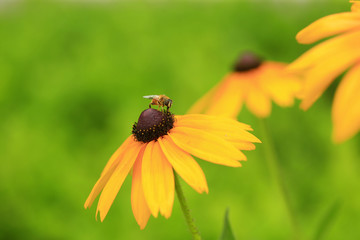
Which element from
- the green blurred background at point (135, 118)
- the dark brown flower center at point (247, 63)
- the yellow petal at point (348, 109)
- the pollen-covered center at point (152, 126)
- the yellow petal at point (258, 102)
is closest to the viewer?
the yellow petal at point (348, 109)

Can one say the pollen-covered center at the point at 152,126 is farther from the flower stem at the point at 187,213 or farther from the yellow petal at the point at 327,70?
the yellow petal at the point at 327,70

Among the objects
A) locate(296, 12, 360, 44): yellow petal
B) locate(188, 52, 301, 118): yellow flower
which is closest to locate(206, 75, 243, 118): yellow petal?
locate(188, 52, 301, 118): yellow flower

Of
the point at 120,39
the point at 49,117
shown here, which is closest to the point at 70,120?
the point at 49,117

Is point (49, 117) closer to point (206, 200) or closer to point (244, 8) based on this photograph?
point (206, 200)

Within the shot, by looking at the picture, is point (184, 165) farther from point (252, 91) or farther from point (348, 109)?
point (252, 91)

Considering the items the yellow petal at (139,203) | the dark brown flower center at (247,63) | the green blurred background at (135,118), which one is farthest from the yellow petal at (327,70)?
the dark brown flower center at (247,63)

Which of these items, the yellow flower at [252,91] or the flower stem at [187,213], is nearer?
the flower stem at [187,213]

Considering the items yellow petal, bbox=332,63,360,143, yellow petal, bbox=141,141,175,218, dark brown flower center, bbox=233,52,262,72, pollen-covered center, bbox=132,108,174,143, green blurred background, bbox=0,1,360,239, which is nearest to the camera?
yellow petal, bbox=332,63,360,143

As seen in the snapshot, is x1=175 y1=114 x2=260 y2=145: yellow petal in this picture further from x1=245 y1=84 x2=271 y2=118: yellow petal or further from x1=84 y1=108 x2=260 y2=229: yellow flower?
x1=245 y1=84 x2=271 y2=118: yellow petal
